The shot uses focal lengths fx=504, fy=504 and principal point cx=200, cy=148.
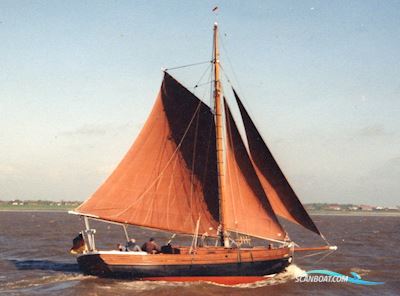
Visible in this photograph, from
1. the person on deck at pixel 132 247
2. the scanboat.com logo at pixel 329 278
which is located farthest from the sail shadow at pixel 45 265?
the scanboat.com logo at pixel 329 278

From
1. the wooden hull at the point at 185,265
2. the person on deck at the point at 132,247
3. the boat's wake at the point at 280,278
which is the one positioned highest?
the person on deck at the point at 132,247

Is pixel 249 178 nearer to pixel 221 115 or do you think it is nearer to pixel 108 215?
pixel 221 115

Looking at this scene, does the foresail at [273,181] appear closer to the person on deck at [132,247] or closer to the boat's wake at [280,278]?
the boat's wake at [280,278]

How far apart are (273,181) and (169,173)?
262 inches

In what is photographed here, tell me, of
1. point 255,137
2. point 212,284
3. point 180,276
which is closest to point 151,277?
point 180,276

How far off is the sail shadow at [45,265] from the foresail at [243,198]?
11.7 m

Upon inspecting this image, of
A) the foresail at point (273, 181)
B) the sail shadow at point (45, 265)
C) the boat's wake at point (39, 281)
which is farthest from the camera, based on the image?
the sail shadow at point (45, 265)

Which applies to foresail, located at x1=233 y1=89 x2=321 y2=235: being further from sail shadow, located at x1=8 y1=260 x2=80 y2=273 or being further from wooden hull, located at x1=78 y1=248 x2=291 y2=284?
sail shadow, located at x1=8 y1=260 x2=80 y2=273

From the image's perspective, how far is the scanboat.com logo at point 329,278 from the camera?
33.0 meters

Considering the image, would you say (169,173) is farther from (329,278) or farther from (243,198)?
(329,278)

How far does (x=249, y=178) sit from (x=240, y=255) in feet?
15.9

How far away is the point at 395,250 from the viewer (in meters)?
54.9

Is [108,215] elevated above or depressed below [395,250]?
above

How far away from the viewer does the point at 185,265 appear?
29.7 m
